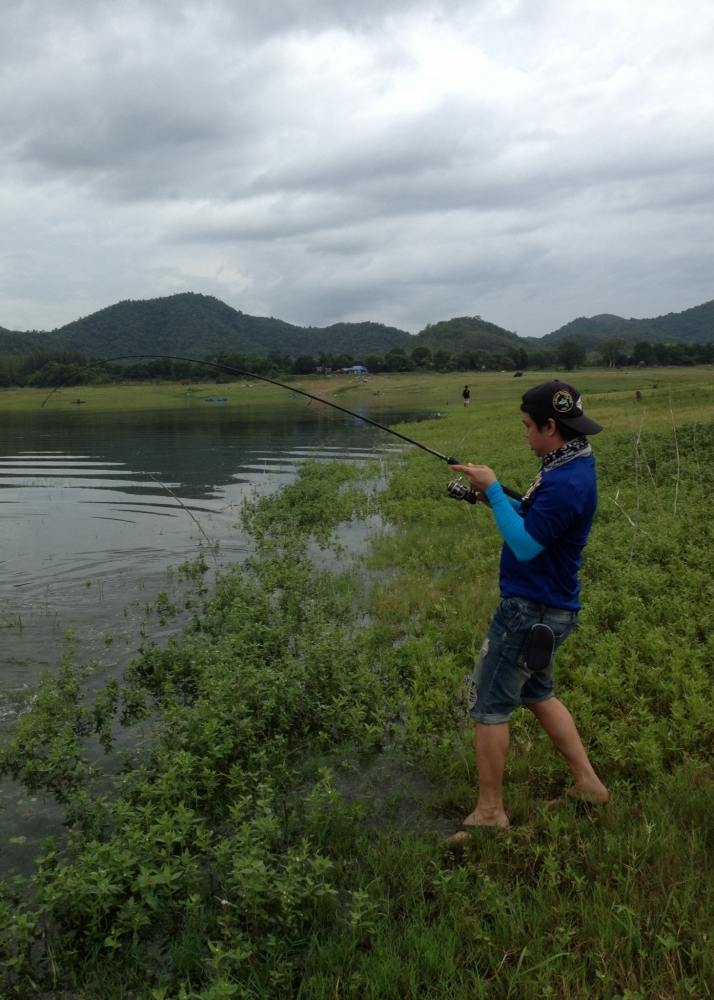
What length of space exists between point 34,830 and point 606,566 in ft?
26.5

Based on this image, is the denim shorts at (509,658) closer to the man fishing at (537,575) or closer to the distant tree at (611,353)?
the man fishing at (537,575)

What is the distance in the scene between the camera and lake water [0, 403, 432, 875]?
8.23m

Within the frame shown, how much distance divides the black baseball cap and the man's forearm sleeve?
58cm

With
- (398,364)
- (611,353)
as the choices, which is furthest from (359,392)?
(611,353)

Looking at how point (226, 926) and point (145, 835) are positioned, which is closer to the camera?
point (226, 926)

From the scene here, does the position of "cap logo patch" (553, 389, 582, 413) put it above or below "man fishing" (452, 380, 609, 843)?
above

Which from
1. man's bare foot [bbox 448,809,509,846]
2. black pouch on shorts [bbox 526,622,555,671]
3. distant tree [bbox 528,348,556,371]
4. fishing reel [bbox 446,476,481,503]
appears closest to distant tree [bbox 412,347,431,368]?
distant tree [bbox 528,348,556,371]

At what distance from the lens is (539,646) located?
13.5 ft

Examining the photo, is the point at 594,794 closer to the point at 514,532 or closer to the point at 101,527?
the point at 514,532

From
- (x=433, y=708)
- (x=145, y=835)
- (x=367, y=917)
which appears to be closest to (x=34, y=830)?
(x=145, y=835)

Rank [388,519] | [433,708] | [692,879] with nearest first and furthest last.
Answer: [692,879]
[433,708]
[388,519]

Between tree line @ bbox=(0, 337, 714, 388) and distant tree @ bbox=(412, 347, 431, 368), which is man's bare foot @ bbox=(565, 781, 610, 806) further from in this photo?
distant tree @ bbox=(412, 347, 431, 368)

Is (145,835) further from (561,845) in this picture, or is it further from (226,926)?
(561,845)

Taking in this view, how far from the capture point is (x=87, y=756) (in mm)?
5957
